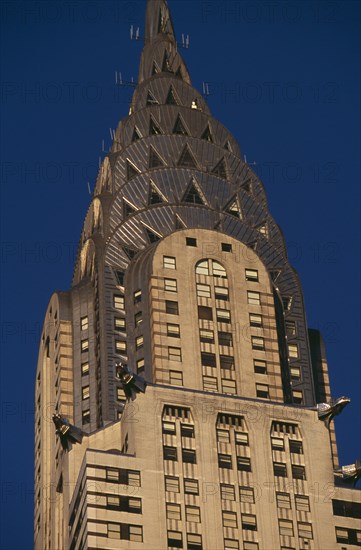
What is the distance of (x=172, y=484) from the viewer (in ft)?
619

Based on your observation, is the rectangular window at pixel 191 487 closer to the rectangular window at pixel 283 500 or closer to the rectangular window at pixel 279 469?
the rectangular window at pixel 283 500

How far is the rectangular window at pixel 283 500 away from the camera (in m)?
191

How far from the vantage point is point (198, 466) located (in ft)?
627

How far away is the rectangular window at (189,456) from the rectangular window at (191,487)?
2.14m

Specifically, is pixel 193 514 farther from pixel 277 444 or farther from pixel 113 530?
pixel 277 444

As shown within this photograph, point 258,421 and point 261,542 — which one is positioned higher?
point 258,421

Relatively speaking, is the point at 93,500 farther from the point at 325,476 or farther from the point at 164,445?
the point at 325,476

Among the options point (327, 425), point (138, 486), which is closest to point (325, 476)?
point (327, 425)

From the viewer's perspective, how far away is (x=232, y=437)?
19450 cm

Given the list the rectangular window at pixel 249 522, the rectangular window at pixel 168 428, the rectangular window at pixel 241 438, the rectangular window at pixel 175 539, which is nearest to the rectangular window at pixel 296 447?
the rectangular window at pixel 241 438

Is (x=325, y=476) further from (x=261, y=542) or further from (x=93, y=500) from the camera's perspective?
(x=93, y=500)

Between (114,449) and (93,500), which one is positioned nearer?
(93,500)

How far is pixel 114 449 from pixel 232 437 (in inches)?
492

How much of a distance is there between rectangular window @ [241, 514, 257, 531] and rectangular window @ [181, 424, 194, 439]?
9542 mm
